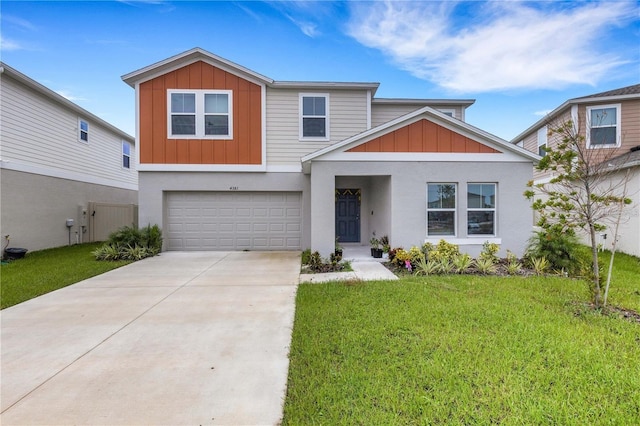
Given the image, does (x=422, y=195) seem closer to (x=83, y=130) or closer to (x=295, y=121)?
(x=295, y=121)

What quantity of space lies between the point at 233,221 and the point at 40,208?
7.23m

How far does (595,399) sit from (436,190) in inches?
268

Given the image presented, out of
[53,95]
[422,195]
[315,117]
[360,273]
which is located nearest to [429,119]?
[422,195]

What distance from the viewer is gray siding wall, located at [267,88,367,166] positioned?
11500 millimetres

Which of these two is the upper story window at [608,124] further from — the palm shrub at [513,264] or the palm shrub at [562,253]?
the palm shrub at [513,264]

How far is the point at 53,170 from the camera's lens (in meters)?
11.9

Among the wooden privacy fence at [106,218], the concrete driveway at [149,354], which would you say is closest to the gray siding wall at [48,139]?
the wooden privacy fence at [106,218]

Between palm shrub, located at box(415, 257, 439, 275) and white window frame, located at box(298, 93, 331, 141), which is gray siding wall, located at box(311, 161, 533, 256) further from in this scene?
white window frame, located at box(298, 93, 331, 141)

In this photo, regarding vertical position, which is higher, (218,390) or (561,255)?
(561,255)

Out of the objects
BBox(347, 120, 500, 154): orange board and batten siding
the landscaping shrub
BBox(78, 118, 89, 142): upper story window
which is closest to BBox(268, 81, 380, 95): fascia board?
BBox(347, 120, 500, 154): orange board and batten siding

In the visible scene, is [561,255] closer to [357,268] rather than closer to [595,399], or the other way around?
[357,268]

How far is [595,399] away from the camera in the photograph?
2635 millimetres

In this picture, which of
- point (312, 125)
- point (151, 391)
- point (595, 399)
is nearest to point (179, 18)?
point (312, 125)

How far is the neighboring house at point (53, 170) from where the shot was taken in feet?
33.5
